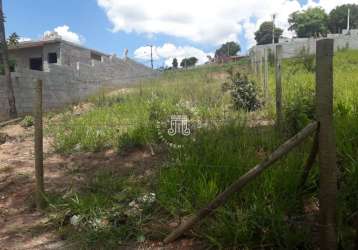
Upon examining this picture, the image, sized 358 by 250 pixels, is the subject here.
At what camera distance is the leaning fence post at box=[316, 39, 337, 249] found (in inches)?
79.7

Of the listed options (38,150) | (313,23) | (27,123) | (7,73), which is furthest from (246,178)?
(313,23)

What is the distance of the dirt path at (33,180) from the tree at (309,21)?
57.3 metres

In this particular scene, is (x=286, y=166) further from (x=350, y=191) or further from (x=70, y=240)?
(x=70, y=240)

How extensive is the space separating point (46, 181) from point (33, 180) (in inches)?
11.0

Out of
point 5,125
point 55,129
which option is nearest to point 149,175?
point 55,129

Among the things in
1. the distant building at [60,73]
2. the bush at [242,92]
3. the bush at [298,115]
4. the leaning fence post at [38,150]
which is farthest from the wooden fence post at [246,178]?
the distant building at [60,73]

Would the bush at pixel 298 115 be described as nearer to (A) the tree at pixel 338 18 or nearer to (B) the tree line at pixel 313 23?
(B) the tree line at pixel 313 23

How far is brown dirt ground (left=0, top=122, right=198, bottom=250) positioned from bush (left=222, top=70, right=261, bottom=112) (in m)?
2.35

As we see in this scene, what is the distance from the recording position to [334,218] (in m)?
2.10

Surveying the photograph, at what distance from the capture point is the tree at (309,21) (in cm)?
5712

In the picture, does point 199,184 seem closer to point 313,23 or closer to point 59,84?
point 59,84

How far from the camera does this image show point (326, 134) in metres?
2.05

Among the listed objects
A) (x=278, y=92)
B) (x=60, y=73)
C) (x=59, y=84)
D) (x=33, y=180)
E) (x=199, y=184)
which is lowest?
(x=33, y=180)

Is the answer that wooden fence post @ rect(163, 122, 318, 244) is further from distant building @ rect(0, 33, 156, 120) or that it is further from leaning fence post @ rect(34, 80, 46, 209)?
distant building @ rect(0, 33, 156, 120)
